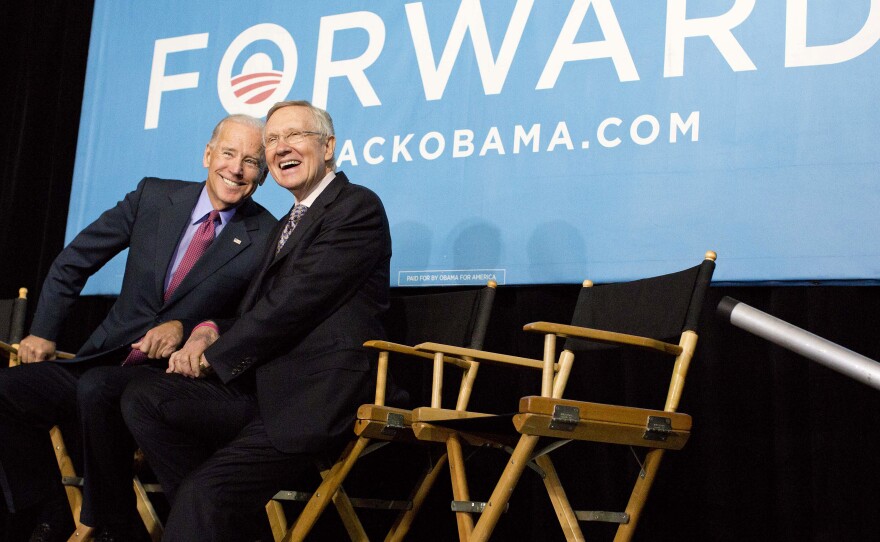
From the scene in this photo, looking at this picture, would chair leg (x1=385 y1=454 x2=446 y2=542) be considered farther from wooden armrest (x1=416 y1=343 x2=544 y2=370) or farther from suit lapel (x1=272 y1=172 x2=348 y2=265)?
suit lapel (x1=272 y1=172 x2=348 y2=265)

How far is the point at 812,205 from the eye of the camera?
8.76ft

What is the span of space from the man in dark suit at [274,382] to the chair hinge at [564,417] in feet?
1.82

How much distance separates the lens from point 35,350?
2.88 metres

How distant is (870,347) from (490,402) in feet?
3.89

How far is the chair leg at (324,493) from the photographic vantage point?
226 cm

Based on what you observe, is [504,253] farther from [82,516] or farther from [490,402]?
[82,516]

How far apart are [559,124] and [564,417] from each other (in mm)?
1373

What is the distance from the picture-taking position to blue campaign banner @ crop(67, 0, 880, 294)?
2707mm

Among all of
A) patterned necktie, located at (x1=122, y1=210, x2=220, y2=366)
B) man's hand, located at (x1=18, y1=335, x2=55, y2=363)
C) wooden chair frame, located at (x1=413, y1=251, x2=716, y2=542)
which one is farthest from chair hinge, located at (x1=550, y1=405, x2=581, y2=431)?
man's hand, located at (x1=18, y1=335, x2=55, y2=363)

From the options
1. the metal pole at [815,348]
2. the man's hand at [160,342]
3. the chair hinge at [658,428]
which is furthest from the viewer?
the man's hand at [160,342]

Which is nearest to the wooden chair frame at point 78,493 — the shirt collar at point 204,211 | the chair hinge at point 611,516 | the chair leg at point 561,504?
the shirt collar at point 204,211

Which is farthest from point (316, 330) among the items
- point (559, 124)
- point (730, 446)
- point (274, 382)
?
point (730, 446)

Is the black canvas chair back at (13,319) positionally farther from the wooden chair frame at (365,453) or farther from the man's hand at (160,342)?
the wooden chair frame at (365,453)

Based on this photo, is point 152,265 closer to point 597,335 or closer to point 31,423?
point 31,423
